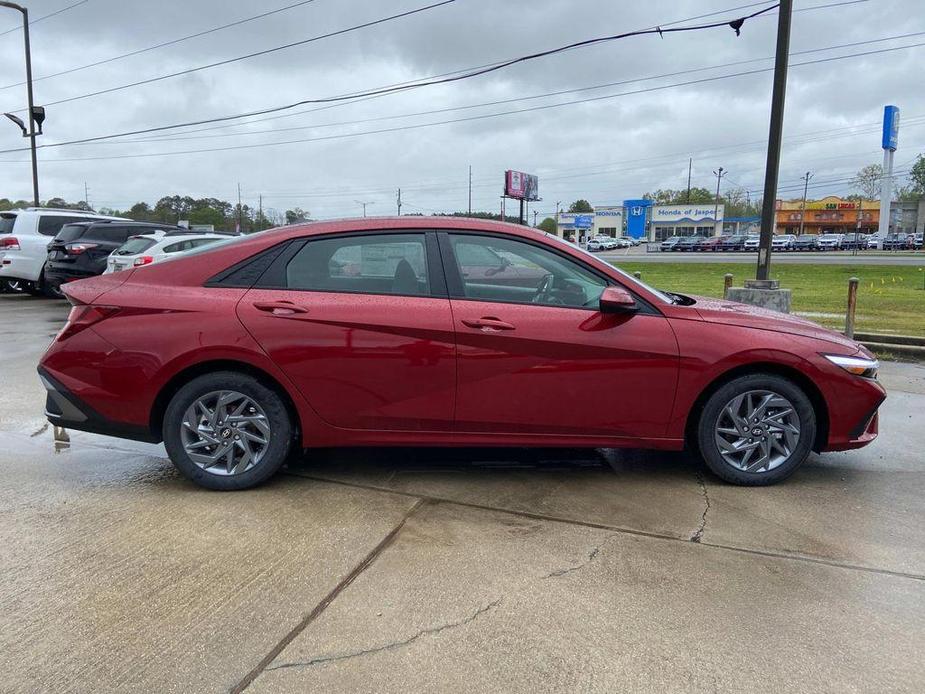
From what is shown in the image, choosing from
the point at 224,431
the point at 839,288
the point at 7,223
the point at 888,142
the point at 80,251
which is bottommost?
the point at 224,431

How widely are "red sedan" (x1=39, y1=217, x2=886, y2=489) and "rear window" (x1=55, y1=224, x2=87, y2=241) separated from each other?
35.9ft

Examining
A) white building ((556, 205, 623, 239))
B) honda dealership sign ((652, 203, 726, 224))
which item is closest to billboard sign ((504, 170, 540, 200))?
honda dealership sign ((652, 203, 726, 224))

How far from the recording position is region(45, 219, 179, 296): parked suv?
43.3 feet

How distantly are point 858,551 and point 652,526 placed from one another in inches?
39.0

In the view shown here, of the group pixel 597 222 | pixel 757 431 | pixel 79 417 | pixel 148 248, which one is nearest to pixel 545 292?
pixel 757 431

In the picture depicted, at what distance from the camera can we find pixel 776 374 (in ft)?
13.3

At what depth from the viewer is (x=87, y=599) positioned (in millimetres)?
2809

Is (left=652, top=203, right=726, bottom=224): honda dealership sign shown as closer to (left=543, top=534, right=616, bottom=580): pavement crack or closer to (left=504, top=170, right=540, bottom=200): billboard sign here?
(left=504, top=170, right=540, bottom=200): billboard sign

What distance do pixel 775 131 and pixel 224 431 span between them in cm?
918

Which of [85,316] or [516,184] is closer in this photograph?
[85,316]

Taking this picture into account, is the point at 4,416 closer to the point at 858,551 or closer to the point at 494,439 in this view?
the point at 494,439

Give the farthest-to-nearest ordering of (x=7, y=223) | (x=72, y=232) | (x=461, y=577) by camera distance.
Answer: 1. (x=7, y=223)
2. (x=72, y=232)
3. (x=461, y=577)

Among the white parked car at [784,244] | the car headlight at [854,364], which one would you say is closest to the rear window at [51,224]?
the car headlight at [854,364]

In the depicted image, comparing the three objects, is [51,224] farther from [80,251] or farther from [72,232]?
[80,251]
